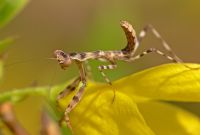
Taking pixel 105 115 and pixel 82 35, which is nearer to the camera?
pixel 105 115

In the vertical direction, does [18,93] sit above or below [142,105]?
above

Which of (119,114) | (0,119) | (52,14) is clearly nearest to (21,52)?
(0,119)

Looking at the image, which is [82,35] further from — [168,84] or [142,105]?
[168,84]

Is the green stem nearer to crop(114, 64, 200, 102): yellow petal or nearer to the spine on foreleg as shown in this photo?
crop(114, 64, 200, 102): yellow petal


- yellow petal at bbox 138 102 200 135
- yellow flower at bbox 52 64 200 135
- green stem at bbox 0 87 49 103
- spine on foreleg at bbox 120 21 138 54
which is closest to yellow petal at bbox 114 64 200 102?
yellow flower at bbox 52 64 200 135

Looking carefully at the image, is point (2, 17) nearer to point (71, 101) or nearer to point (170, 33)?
point (71, 101)

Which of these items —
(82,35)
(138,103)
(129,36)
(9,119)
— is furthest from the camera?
(82,35)

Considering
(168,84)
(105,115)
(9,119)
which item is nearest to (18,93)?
(9,119)
